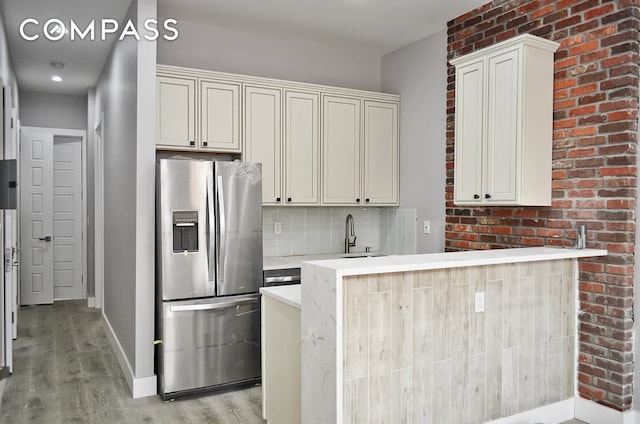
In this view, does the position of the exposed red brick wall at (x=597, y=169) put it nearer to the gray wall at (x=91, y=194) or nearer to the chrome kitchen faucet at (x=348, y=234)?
the chrome kitchen faucet at (x=348, y=234)

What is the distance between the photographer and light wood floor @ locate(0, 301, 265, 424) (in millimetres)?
3268

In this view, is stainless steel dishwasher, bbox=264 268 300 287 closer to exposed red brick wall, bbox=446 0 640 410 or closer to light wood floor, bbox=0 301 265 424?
light wood floor, bbox=0 301 265 424

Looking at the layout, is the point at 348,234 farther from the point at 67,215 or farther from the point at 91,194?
the point at 67,215

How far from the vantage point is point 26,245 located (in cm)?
682

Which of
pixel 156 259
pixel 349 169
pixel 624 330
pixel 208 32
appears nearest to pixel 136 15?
pixel 208 32

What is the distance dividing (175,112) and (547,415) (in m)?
3.32

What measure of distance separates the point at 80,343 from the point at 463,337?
3.92m

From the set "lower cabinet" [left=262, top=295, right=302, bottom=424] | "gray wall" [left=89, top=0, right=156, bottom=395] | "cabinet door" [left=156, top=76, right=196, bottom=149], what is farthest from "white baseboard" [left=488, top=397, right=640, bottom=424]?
"cabinet door" [left=156, top=76, right=196, bottom=149]

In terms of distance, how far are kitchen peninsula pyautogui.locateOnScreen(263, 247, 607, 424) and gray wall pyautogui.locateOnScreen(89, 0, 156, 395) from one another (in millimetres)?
1195

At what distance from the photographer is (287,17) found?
416 cm

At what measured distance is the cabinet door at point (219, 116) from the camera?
4.05 metres

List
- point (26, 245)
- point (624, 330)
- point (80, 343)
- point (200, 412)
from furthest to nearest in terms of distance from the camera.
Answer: point (26, 245)
point (80, 343)
point (200, 412)
point (624, 330)

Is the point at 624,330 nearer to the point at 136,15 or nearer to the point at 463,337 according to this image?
the point at 463,337

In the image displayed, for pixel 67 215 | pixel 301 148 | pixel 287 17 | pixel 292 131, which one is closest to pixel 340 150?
pixel 301 148
